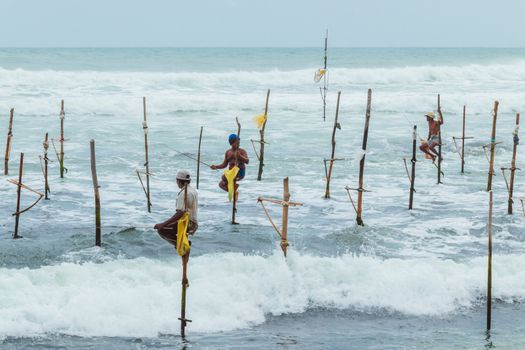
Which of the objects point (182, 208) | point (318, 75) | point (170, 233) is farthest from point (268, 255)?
point (318, 75)

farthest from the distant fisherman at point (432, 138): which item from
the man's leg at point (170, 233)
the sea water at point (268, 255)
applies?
the man's leg at point (170, 233)

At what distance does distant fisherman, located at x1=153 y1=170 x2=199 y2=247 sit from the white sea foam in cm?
95

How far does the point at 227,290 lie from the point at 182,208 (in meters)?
1.66

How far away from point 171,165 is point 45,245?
25.3ft

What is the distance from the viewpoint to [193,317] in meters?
9.41

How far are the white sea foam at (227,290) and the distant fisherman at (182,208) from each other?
3.11 ft

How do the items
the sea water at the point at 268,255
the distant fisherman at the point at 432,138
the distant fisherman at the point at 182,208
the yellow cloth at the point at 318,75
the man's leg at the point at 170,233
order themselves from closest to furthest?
the distant fisherman at the point at 182,208
the sea water at the point at 268,255
the man's leg at the point at 170,233
the distant fisherman at the point at 432,138
the yellow cloth at the point at 318,75

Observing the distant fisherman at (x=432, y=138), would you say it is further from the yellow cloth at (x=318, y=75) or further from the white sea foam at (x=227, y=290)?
the white sea foam at (x=227, y=290)

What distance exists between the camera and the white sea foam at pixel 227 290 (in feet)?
30.1

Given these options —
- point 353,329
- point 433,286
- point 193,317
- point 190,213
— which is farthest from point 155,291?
point 433,286

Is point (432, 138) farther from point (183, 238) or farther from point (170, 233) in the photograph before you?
point (183, 238)

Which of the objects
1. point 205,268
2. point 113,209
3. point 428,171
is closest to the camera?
point 205,268

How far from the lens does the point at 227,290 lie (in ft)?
33.3

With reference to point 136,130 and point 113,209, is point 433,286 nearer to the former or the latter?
point 113,209
